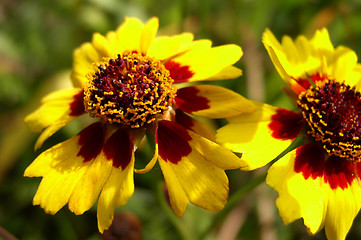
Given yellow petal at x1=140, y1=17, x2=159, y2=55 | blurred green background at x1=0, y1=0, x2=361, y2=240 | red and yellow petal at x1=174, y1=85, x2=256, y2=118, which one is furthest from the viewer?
blurred green background at x1=0, y1=0, x2=361, y2=240

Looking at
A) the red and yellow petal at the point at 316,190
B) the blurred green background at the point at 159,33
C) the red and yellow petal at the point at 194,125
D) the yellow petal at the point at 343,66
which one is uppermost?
the yellow petal at the point at 343,66

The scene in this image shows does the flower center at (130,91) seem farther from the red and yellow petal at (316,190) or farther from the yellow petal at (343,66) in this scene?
the yellow petal at (343,66)

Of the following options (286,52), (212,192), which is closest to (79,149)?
(212,192)

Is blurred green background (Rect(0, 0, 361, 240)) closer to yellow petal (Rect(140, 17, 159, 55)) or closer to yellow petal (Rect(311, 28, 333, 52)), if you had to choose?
yellow petal (Rect(311, 28, 333, 52))

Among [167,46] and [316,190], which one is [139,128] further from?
[316,190]

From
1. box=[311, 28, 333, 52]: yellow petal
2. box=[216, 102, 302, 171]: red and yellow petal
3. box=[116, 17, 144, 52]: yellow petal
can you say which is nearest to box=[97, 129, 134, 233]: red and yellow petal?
box=[216, 102, 302, 171]: red and yellow petal

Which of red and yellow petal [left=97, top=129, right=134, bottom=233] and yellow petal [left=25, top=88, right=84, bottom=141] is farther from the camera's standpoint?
yellow petal [left=25, top=88, right=84, bottom=141]

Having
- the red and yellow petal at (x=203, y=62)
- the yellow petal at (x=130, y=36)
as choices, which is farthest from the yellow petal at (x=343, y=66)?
the yellow petal at (x=130, y=36)
